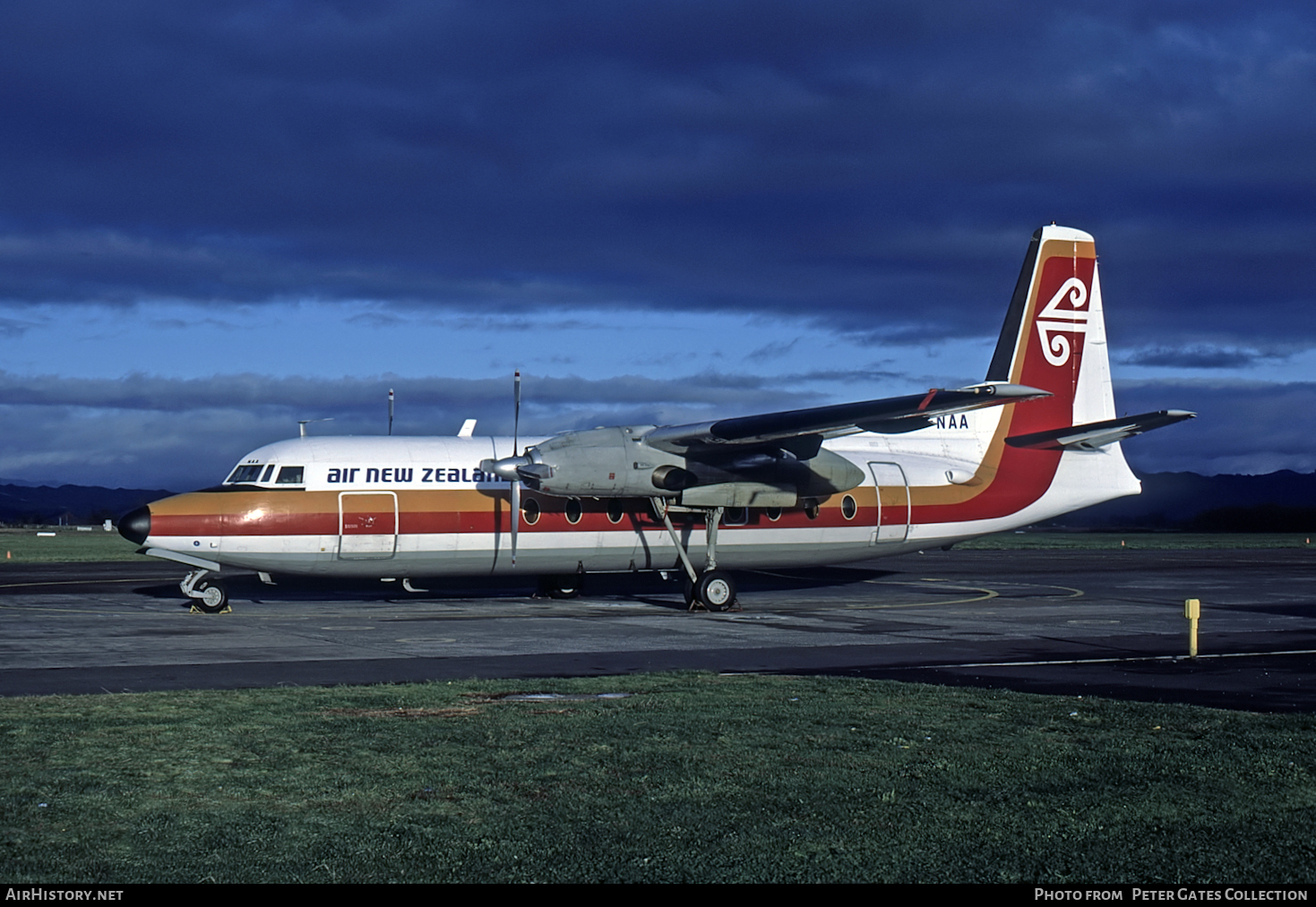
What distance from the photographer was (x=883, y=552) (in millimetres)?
31078

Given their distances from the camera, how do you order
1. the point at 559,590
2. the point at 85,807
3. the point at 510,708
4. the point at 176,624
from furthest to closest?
the point at 559,590, the point at 176,624, the point at 510,708, the point at 85,807

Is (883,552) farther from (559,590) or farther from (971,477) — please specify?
(559,590)

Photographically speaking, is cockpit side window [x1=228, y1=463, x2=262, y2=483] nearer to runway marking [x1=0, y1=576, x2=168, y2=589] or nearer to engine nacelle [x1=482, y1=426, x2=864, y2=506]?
engine nacelle [x1=482, y1=426, x2=864, y2=506]

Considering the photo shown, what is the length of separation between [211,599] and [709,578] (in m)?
11.0

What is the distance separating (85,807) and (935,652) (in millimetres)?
13614

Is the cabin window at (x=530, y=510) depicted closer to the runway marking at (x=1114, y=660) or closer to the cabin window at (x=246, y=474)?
the cabin window at (x=246, y=474)

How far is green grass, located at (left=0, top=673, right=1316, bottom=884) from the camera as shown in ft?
23.6

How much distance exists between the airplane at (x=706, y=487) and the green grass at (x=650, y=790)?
39.7 ft

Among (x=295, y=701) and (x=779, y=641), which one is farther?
(x=779, y=641)

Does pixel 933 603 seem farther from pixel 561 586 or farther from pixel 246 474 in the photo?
pixel 246 474

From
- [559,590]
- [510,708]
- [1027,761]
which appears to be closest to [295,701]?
[510,708]

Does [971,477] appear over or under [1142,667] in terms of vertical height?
over
